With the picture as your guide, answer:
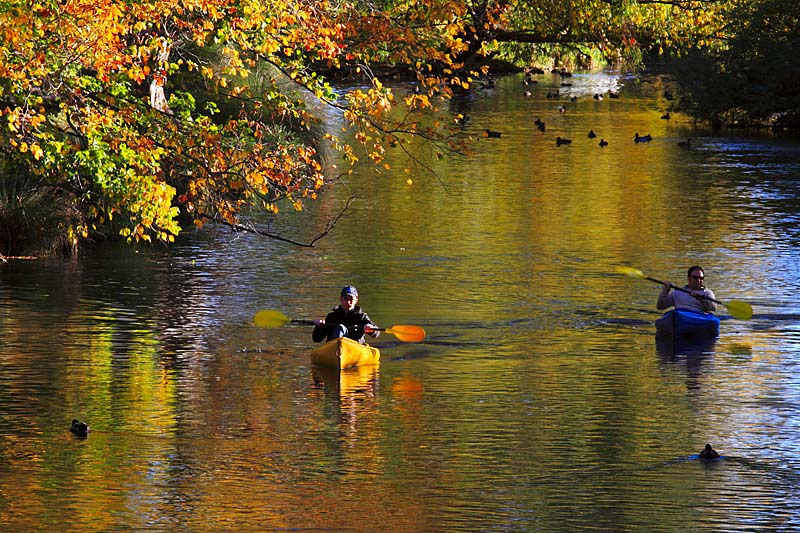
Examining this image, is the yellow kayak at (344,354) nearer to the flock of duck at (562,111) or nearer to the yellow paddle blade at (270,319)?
the yellow paddle blade at (270,319)

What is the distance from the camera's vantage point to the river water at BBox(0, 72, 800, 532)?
12.0 metres

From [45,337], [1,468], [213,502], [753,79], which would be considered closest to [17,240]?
[45,337]

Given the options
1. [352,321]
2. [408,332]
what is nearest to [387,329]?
[408,332]

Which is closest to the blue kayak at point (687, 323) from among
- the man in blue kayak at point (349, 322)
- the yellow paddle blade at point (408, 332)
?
the yellow paddle blade at point (408, 332)

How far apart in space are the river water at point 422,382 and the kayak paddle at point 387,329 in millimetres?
310

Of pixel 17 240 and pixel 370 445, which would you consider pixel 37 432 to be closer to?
pixel 370 445

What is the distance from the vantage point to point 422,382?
1706 centimetres

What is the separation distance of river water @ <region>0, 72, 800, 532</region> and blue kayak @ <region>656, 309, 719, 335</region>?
30 centimetres

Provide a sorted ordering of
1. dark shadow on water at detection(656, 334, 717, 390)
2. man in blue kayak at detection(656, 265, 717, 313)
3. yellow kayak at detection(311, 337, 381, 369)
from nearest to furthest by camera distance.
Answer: yellow kayak at detection(311, 337, 381, 369)
dark shadow on water at detection(656, 334, 717, 390)
man in blue kayak at detection(656, 265, 717, 313)

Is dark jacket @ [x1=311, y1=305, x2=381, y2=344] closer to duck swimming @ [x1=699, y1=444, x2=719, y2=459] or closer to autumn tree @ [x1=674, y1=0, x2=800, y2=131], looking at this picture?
duck swimming @ [x1=699, y1=444, x2=719, y2=459]

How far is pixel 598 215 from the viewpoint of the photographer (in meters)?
32.4

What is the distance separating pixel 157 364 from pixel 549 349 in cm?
483

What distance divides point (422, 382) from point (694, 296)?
4.76 meters

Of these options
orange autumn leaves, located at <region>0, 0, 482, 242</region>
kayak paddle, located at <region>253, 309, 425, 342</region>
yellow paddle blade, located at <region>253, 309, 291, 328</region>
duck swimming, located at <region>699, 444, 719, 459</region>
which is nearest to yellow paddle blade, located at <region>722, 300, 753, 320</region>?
kayak paddle, located at <region>253, 309, 425, 342</region>
